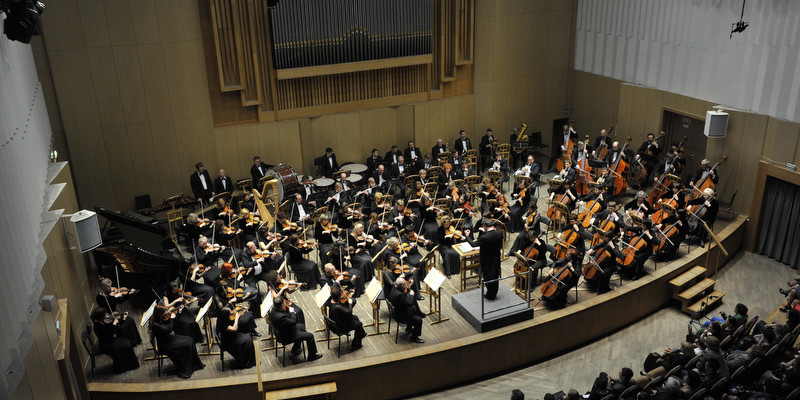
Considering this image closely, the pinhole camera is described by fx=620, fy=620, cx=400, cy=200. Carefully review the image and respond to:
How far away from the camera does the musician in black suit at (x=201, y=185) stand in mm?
12330

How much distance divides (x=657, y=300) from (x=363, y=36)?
7986 mm

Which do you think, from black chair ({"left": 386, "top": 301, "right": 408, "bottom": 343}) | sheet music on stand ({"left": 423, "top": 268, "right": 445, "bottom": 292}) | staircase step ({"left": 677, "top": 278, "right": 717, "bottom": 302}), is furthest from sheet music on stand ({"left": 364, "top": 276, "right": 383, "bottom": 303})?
staircase step ({"left": 677, "top": 278, "right": 717, "bottom": 302})

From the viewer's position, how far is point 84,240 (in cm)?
824

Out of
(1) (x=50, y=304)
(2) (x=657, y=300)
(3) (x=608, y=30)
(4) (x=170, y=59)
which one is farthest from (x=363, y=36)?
(1) (x=50, y=304)

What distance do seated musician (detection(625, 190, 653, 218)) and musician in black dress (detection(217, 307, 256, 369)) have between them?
6873 mm

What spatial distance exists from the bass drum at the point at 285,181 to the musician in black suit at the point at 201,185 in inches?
51.3

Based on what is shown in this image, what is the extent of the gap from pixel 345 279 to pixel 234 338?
179 cm

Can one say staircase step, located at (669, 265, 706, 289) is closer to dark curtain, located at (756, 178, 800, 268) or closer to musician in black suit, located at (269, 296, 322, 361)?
dark curtain, located at (756, 178, 800, 268)

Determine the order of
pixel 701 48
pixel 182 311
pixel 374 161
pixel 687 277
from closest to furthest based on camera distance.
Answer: pixel 182 311 → pixel 687 277 → pixel 701 48 → pixel 374 161

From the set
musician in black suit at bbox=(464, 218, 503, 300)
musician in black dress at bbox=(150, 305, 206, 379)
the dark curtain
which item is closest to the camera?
musician in black dress at bbox=(150, 305, 206, 379)

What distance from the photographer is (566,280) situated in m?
9.21

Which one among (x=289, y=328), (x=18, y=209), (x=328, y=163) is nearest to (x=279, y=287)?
(x=289, y=328)

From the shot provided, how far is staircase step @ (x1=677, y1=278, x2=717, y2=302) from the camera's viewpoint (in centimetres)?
1037

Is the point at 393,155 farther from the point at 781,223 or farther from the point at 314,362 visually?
the point at 781,223
